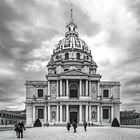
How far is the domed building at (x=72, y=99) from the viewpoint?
2489 inches

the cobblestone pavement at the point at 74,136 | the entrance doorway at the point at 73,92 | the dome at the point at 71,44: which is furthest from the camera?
the dome at the point at 71,44

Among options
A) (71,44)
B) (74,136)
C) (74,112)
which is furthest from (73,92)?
(74,136)

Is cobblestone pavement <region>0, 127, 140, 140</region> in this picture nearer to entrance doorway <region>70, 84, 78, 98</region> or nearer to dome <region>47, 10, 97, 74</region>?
entrance doorway <region>70, 84, 78, 98</region>

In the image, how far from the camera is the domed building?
63219 mm

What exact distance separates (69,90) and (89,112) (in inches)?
341

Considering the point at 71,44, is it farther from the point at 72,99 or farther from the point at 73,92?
the point at 72,99

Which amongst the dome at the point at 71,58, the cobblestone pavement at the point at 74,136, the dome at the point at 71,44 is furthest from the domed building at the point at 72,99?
the cobblestone pavement at the point at 74,136

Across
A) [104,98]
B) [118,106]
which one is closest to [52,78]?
[104,98]

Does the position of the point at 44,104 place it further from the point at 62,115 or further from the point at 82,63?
the point at 82,63

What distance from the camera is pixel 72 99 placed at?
64312mm

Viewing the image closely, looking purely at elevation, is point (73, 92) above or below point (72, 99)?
above

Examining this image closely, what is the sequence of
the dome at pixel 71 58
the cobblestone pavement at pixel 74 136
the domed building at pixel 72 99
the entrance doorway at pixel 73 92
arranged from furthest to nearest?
the dome at pixel 71 58
the entrance doorway at pixel 73 92
the domed building at pixel 72 99
the cobblestone pavement at pixel 74 136

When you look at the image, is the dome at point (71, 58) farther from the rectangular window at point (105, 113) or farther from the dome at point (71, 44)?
the rectangular window at point (105, 113)

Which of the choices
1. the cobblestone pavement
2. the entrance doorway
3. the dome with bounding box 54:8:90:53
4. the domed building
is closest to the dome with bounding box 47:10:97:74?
the dome with bounding box 54:8:90:53
